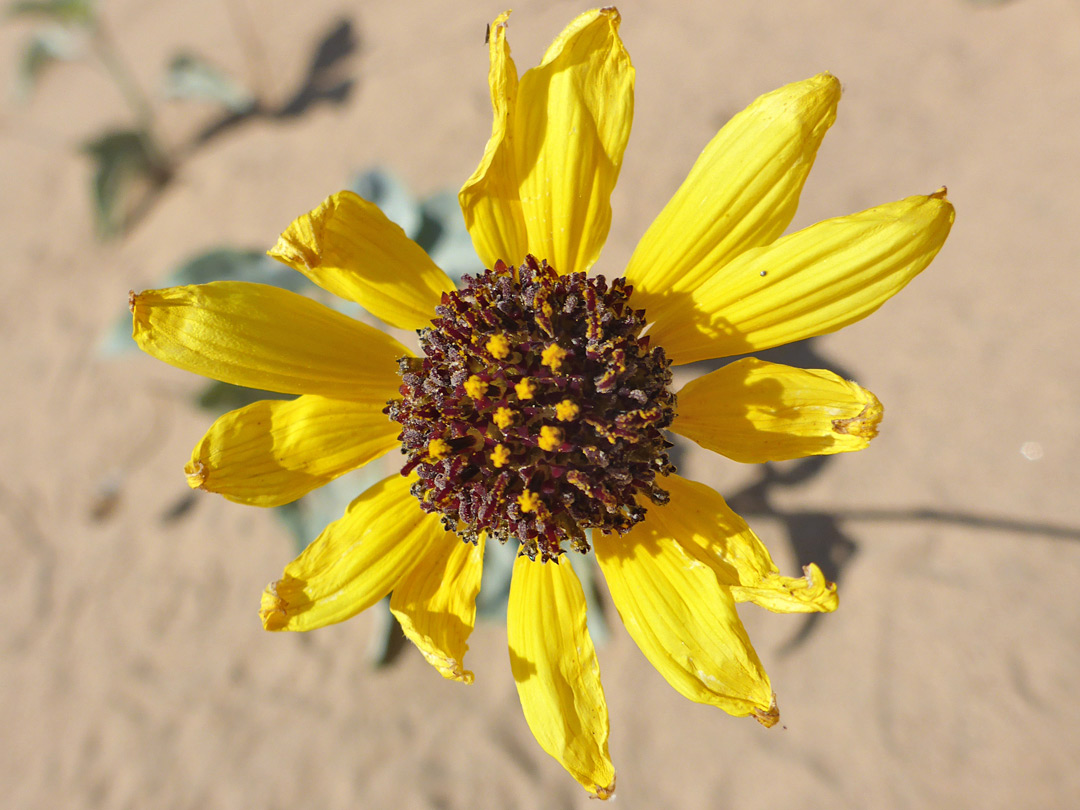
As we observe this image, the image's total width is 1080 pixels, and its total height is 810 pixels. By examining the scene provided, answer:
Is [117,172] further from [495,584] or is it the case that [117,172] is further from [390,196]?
[495,584]

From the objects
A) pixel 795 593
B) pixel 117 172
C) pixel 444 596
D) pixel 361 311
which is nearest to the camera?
pixel 795 593

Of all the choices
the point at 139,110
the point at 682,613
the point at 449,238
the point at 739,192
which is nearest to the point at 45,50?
the point at 139,110

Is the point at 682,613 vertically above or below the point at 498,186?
below

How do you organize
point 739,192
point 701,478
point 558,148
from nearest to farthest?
point 739,192
point 558,148
point 701,478

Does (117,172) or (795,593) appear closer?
(795,593)

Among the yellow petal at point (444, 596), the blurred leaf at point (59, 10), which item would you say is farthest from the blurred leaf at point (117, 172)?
the yellow petal at point (444, 596)

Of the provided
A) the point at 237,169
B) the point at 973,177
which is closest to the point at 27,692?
the point at 237,169

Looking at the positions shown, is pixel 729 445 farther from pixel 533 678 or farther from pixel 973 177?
pixel 973 177
